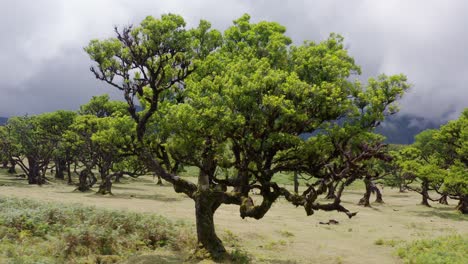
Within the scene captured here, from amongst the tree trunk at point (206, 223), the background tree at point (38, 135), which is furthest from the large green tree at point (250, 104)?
the background tree at point (38, 135)

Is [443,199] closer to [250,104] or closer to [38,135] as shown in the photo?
[250,104]

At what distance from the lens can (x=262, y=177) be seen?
1934 cm

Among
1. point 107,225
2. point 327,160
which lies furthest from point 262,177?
point 107,225

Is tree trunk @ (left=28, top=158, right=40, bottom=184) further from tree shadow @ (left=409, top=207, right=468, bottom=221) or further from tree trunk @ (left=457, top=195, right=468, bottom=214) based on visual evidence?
tree trunk @ (left=457, top=195, right=468, bottom=214)

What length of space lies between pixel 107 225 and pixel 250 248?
8641 mm

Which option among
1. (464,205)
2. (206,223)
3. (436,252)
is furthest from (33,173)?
(464,205)

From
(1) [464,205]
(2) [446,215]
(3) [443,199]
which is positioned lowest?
(2) [446,215]

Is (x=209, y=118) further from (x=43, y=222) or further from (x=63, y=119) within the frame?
(x=63, y=119)

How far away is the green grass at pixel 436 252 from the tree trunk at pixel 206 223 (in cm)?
1100

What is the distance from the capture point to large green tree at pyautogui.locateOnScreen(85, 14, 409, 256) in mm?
17984

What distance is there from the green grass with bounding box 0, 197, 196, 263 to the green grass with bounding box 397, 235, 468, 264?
41.9 feet

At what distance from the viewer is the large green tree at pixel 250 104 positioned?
1798cm

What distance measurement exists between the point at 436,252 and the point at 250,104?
15014mm

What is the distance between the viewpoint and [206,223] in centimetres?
2133
